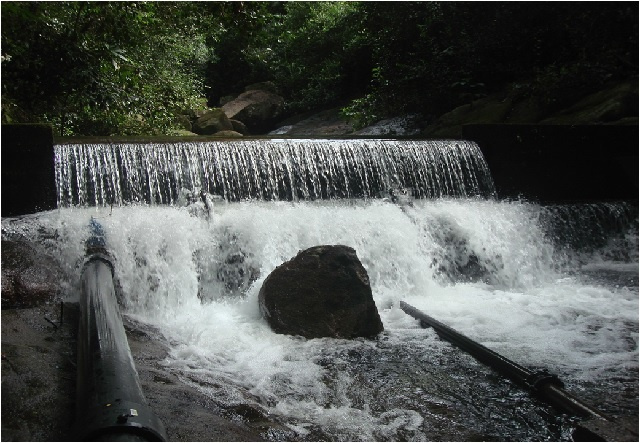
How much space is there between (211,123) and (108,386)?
12678 mm

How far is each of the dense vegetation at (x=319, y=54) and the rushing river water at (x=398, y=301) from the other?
231 cm

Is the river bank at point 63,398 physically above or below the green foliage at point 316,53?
below

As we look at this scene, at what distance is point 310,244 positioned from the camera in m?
6.53

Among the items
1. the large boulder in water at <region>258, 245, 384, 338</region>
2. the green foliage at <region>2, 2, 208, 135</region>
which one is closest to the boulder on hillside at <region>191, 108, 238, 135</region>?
the green foliage at <region>2, 2, 208, 135</region>

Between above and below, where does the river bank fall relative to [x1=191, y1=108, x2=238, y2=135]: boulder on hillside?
below

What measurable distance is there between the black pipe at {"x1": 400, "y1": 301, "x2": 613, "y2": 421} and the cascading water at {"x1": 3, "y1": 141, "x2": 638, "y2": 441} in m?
0.07

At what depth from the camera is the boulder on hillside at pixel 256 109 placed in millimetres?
16562

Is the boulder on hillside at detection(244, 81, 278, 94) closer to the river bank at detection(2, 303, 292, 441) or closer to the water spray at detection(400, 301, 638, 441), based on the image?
the water spray at detection(400, 301, 638, 441)

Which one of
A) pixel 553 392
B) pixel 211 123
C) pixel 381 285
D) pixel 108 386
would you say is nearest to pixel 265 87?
pixel 211 123

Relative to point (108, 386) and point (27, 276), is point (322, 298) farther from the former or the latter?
point (27, 276)

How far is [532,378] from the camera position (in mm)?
3363

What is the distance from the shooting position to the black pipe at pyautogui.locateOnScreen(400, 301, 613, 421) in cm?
298

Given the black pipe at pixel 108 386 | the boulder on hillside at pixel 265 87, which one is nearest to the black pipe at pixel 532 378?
the black pipe at pixel 108 386

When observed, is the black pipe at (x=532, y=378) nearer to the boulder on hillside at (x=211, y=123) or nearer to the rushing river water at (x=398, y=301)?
the rushing river water at (x=398, y=301)
